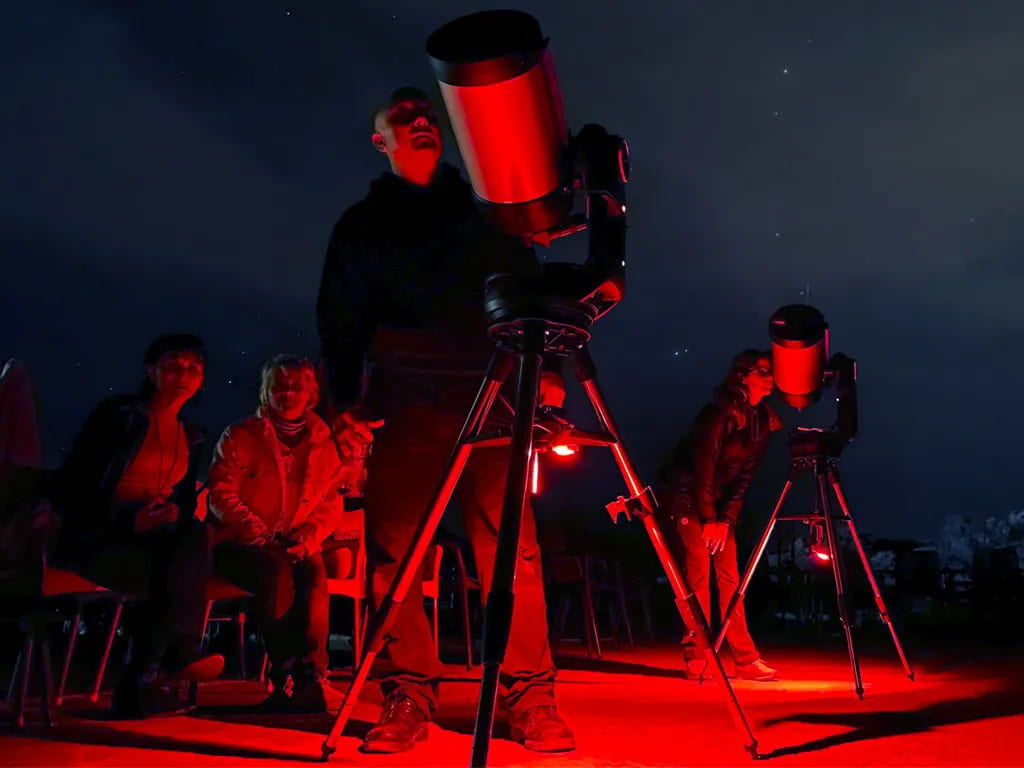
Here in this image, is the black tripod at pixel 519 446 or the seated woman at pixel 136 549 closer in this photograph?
the black tripod at pixel 519 446

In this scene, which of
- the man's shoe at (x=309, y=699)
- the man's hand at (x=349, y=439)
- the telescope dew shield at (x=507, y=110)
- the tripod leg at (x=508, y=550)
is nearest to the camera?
the tripod leg at (x=508, y=550)

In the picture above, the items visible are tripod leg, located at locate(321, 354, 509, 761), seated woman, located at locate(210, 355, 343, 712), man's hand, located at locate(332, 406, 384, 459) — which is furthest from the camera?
man's hand, located at locate(332, 406, 384, 459)

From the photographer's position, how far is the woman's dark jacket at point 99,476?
2928 mm

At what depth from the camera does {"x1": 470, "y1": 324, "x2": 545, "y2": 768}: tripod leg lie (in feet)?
4.57

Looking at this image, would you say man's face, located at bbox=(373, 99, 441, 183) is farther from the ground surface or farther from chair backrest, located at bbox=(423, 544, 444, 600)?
chair backrest, located at bbox=(423, 544, 444, 600)

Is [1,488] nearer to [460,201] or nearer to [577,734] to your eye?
[460,201]

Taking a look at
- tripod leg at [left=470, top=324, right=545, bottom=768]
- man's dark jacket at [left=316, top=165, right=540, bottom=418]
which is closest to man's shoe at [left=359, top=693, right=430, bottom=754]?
tripod leg at [left=470, top=324, right=545, bottom=768]

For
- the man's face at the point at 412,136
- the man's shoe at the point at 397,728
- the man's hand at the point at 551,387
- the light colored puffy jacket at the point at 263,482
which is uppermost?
the man's face at the point at 412,136

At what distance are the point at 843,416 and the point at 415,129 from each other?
7.20 ft

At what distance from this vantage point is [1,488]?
2.89 m

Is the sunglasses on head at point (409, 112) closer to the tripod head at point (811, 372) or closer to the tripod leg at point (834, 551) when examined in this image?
the tripod head at point (811, 372)

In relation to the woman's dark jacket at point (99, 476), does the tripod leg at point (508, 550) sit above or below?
below

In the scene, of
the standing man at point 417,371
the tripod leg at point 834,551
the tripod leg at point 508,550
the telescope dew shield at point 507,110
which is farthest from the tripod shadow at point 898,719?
the telescope dew shield at point 507,110

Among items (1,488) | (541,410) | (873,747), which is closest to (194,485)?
(1,488)
